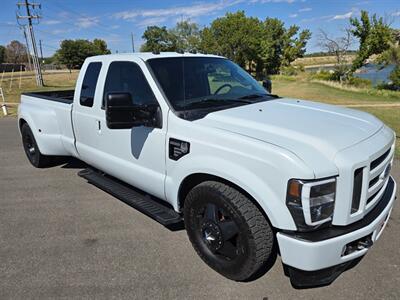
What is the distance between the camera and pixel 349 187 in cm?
219

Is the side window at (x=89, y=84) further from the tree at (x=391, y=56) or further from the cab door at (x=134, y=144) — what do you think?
the tree at (x=391, y=56)

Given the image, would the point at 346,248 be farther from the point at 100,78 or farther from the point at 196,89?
the point at 100,78

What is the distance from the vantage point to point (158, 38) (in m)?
75.8

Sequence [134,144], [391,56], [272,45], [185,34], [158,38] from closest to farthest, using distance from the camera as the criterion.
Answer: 1. [134,144]
2. [391,56]
3. [272,45]
4. [185,34]
5. [158,38]

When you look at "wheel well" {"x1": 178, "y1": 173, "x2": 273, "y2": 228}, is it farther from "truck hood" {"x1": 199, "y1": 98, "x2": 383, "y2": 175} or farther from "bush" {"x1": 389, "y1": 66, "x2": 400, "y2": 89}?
"bush" {"x1": 389, "y1": 66, "x2": 400, "y2": 89}

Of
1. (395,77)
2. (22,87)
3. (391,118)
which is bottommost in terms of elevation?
(391,118)

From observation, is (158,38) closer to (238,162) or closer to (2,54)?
(2,54)

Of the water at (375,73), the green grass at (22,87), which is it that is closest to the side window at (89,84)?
the green grass at (22,87)

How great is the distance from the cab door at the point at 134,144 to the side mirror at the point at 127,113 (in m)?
0.09

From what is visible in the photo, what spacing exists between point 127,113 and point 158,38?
77452 millimetres

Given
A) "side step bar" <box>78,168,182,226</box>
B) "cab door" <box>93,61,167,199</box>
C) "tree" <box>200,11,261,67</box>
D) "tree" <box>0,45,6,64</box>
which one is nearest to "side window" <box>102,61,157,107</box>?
"cab door" <box>93,61,167,199</box>

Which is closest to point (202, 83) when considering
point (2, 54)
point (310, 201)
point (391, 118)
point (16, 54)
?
point (310, 201)

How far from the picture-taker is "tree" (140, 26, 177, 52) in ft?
225

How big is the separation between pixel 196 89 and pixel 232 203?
1412 mm
